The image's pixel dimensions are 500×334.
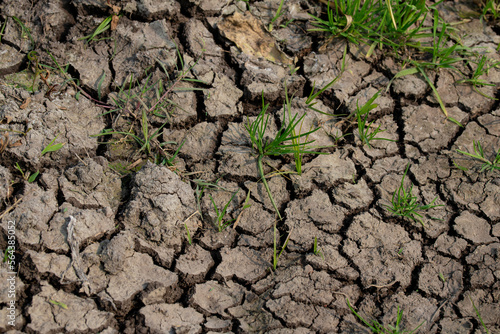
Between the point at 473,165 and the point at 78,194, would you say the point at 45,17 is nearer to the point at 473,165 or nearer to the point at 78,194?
the point at 78,194

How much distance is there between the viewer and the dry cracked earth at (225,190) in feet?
5.96

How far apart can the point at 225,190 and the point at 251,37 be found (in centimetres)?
105

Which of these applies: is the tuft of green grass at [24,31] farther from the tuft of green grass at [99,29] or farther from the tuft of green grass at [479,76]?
the tuft of green grass at [479,76]

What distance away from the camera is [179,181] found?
2.09 m

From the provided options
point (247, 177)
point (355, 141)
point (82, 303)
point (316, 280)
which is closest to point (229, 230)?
point (247, 177)

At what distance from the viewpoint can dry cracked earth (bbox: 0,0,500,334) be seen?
182 centimetres

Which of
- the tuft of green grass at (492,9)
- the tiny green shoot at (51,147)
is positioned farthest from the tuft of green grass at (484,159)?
the tiny green shoot at (51,147)

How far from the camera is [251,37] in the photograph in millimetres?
2607

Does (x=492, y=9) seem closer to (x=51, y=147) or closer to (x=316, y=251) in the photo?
(x=316, y=251)

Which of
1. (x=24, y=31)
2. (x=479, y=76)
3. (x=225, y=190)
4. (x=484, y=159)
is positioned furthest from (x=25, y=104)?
(x=479, y=76)

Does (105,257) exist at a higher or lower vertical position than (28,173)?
lower

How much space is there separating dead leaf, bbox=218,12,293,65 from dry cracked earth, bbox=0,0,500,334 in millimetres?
13

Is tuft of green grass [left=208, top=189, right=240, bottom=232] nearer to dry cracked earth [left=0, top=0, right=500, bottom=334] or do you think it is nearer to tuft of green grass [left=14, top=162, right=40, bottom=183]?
dry cracked earth [left=0, top=0, right=500, bottom=334]

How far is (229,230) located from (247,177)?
31 cm
